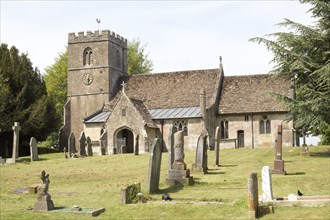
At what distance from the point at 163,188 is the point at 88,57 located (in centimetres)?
3593

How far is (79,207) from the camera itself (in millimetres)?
15500

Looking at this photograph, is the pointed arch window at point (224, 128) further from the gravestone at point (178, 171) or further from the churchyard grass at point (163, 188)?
the gravestone at point (178, 171)

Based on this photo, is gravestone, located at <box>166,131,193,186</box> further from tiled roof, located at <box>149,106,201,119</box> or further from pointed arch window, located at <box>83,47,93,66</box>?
pointed arch window, located at <box>83,47,93,66</box>

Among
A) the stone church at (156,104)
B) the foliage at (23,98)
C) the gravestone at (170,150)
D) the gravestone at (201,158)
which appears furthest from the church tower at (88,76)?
the gravestone at (170,150)

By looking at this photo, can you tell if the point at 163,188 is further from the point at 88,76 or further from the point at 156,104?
the point at 88,76

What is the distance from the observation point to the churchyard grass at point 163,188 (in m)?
14.7

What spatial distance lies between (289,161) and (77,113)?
2917 centimetres

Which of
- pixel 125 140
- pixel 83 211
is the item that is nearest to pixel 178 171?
pixel 83 211

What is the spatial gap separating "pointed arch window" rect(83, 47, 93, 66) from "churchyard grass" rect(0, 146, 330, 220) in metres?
22.4

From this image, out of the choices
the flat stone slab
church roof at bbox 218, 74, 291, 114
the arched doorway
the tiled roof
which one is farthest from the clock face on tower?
the flat stone slab

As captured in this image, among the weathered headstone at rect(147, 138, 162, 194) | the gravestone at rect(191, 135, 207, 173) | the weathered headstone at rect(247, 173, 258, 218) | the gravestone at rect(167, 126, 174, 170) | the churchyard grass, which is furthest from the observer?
the gravestone at rect(191, 135, 207, 173)

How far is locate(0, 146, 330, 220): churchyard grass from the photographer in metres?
14.7

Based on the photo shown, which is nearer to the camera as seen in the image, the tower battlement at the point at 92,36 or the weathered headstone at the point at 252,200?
the weathered headstone at the point at 252,200

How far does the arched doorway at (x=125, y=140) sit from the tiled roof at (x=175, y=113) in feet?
9.49
